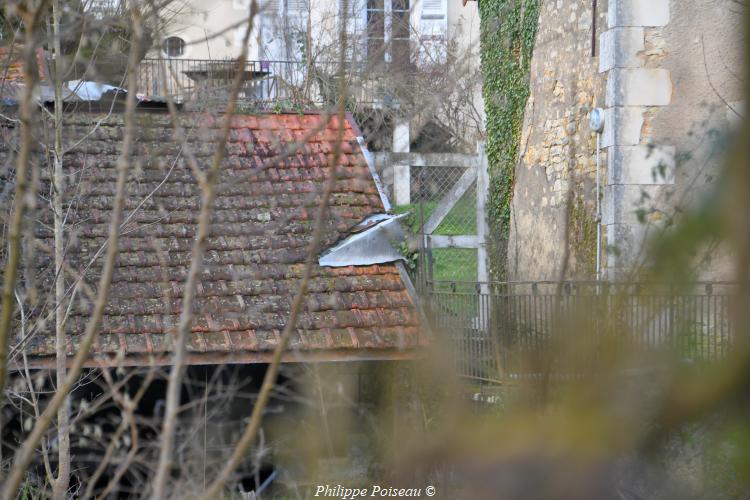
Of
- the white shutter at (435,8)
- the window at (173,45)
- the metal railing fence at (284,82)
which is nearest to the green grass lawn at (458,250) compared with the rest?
the metal railing fence at (284,82)

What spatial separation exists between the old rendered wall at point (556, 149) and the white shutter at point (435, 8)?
684 centimetres

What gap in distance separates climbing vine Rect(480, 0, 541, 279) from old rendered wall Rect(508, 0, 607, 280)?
0.65 feet

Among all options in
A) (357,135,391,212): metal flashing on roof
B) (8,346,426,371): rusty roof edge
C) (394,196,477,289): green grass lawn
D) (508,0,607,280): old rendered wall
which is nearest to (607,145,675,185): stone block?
(508,0,607,280): old rendered wall

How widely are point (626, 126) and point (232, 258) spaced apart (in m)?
3.65

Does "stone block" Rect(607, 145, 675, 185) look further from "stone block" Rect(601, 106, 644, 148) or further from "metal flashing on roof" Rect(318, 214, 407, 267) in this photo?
"metal flashing on roof" Rect(318, 214, 407, 267)

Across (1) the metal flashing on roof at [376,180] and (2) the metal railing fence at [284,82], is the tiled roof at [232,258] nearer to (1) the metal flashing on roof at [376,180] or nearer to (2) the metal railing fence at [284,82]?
(1) the metal flashing on roof at [376,180]

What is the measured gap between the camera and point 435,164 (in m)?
13.4

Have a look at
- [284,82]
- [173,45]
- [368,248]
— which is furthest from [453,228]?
[173,45]

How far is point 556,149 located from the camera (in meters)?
9.41

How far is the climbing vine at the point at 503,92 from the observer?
10156mm

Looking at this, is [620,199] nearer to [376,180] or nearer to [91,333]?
[376,180]

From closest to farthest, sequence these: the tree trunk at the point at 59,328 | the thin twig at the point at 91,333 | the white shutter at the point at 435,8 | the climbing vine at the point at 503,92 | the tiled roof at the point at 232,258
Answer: the thin twig at the point at 91,333
the tree trunk at the point at 59,328
the tiled roof at the point at 232,258
the climbing vine at the point at 503,92
the white shutter at the point at 435,8

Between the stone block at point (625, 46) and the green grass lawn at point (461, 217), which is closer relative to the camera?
the stone block at point (625, 46)

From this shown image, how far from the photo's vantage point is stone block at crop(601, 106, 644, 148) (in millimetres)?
8008
